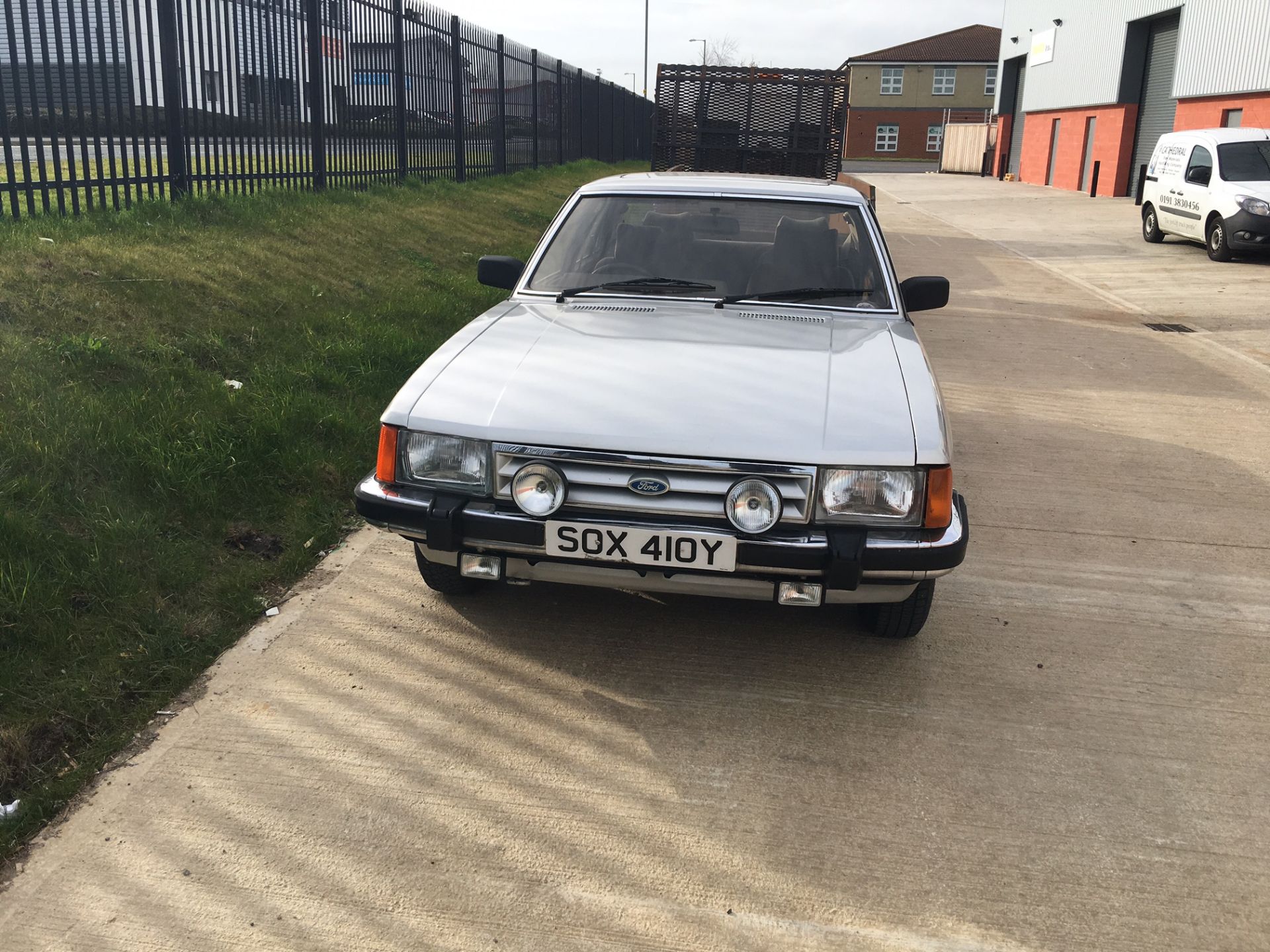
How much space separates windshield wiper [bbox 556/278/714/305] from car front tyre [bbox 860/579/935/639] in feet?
5.00

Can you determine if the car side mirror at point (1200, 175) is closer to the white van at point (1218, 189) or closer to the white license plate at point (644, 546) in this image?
the white van at point (1218, 189)

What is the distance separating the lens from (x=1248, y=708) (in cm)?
348

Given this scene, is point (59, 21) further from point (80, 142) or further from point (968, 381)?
point (968, 381)

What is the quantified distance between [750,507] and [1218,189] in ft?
49.7

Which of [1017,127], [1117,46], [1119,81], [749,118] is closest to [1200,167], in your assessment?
[749,118]

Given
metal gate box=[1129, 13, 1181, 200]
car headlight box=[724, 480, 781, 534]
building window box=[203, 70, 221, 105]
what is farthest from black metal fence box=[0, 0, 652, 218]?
metal gate box=[1129, 13, 1181, 200]

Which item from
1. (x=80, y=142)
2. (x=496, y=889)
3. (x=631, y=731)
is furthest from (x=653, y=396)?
(x=80, y=142)

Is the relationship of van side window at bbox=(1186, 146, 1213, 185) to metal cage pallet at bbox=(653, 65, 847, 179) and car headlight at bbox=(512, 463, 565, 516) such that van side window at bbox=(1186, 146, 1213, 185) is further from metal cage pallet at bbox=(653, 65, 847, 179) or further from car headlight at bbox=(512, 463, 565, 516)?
car headlight at bbox=(512, 463, 565, 516)

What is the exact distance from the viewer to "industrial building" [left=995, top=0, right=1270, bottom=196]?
23344mm

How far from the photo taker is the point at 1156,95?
1128 inches

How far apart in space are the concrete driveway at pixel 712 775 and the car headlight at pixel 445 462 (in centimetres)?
67

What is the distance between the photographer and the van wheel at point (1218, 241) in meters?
15.2

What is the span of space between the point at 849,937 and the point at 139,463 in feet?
11.4

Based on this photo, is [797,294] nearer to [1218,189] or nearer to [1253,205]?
[1253,205]
